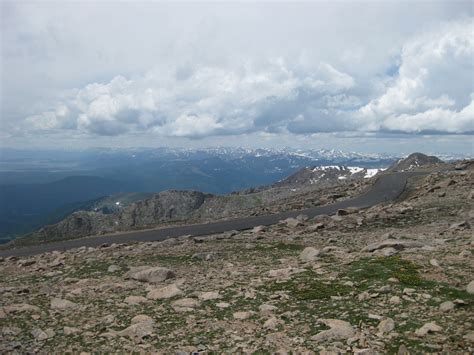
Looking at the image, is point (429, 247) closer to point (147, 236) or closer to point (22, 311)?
point (22, 311)

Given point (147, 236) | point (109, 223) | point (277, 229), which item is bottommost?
point (109, 223)

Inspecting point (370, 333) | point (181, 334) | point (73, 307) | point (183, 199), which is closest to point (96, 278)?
point (73, 307)

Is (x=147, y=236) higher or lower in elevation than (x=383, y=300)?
lower

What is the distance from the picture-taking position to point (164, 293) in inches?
609

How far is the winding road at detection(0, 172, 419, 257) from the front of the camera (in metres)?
44.8

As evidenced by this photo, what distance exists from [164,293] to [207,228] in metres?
34.2

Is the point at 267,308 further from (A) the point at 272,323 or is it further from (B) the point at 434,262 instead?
(B) the point at 434,262

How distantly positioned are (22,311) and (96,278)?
5.23 meters

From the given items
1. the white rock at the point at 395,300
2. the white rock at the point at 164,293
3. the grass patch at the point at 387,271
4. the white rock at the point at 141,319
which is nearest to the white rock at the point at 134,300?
the white rock at the point at 164,293

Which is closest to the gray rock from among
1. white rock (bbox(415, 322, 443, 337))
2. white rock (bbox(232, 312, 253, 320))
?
white rock (bbox(415, 322, 443, 337))

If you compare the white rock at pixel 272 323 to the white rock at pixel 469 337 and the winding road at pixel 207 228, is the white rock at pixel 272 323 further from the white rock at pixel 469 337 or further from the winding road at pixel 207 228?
the winding road at pixel 207 228

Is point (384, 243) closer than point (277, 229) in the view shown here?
Yes

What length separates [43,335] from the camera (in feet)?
39.8

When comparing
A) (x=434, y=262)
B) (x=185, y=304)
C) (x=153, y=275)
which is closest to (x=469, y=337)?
(x=434, y=262)
